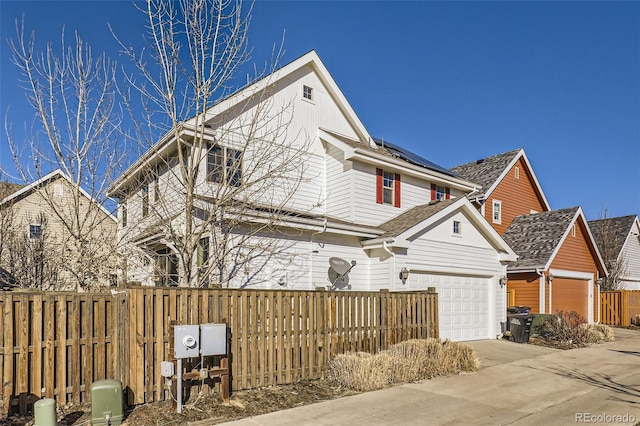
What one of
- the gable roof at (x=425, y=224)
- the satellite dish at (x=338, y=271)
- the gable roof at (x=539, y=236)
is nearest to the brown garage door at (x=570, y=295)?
the gable roof at (x=539, y=236)

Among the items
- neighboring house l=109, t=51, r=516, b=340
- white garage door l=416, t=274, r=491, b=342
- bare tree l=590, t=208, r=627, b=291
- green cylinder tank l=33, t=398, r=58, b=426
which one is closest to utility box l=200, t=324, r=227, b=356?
green cylinder tank l=33, t=398, r=58, b=426

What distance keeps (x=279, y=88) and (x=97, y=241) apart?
6829 millimetres

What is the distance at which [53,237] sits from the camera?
15.6 meters

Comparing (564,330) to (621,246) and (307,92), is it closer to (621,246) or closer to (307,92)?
(307,92)

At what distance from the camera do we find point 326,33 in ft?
48.0

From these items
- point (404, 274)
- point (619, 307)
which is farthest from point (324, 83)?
point (619, 307)

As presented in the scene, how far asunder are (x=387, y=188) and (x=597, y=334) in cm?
831

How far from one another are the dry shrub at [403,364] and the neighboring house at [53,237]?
7.00 metres

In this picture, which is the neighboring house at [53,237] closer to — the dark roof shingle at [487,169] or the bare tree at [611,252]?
the dark roof shingle at [487,169]

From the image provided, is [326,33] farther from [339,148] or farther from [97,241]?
[97,241]

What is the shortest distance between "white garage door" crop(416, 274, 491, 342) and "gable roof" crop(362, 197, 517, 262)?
4.54 feet

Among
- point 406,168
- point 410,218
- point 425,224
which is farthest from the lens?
point 406,168

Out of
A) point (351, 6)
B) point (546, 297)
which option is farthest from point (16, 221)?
point (546, 297)

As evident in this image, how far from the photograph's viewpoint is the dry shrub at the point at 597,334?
588 inches
